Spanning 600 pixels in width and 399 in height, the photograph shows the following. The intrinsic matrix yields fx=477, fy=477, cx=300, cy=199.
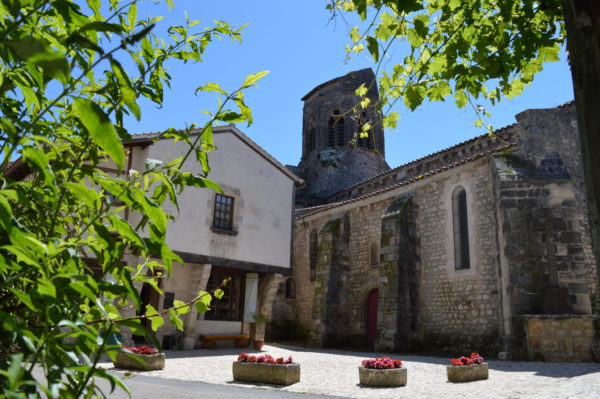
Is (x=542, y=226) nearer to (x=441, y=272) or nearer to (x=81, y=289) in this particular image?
(x=441, y=272)

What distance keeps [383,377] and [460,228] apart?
862 cm

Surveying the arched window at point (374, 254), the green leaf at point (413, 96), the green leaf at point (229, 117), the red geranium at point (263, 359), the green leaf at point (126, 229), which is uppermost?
the arched window at point (374, 254)

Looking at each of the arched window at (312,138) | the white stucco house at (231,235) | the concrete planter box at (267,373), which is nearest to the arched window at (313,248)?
the white stucco house at (231,235)

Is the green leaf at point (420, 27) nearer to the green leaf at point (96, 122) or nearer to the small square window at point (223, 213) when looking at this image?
the green leaf at point (96, 122)

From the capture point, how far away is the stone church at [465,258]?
510 inches

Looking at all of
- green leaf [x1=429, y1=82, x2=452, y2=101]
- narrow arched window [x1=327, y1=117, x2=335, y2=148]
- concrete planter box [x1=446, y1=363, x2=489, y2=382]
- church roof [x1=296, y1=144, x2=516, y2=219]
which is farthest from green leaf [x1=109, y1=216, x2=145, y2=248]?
narrow arched window [x1=327, y1=117, x2=335, y2=148]

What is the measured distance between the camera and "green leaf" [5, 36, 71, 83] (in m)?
0.74

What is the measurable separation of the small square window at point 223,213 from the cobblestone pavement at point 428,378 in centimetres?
411

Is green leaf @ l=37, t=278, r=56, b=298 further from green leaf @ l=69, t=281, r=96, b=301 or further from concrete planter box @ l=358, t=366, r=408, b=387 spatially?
concrete planter box @ l=358, t=366, r=408, b=387

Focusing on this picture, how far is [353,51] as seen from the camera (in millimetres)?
4527

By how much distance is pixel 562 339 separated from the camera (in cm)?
1209

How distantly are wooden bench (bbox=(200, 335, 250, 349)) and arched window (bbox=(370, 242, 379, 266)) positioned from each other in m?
6.34

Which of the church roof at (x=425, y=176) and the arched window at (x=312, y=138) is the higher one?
the arched window at (x=312, y=138)

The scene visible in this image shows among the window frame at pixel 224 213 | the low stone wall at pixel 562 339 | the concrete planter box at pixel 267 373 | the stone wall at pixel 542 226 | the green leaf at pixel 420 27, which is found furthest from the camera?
the window frame at pixel 224 213
